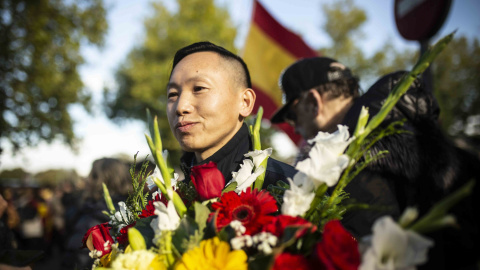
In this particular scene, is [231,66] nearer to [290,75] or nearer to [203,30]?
[290,75]

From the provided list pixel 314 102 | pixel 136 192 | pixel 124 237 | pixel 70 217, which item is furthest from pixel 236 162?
pixel 70 217

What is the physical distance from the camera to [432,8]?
2545 mm

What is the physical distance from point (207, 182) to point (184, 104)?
58cm

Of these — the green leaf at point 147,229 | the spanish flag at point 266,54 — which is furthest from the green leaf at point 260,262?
the spanish flag at point 266,54

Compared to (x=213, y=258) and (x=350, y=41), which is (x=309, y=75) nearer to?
(x=213, y=258)

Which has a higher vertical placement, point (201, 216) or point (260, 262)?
point (201, 216)

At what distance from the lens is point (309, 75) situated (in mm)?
2830

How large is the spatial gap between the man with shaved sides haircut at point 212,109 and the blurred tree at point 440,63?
18.6 m

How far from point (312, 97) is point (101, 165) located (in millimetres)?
2616

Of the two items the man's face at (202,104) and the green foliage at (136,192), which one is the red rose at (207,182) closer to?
the green foliage at (136,192)

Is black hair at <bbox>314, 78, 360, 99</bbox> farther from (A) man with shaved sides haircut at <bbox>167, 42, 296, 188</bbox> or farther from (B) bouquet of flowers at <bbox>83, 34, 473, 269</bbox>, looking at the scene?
(B) bouquet of flowers at <bbox>83, 34, 473, 269</bbox>

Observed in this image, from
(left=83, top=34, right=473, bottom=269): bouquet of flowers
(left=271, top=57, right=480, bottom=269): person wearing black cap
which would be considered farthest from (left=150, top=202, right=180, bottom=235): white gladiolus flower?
(left=271, top=57, right=480, bottom=269): person wearing black cap

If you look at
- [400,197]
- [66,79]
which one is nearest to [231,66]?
[400,197]

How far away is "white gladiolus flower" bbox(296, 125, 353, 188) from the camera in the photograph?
0.98 m
